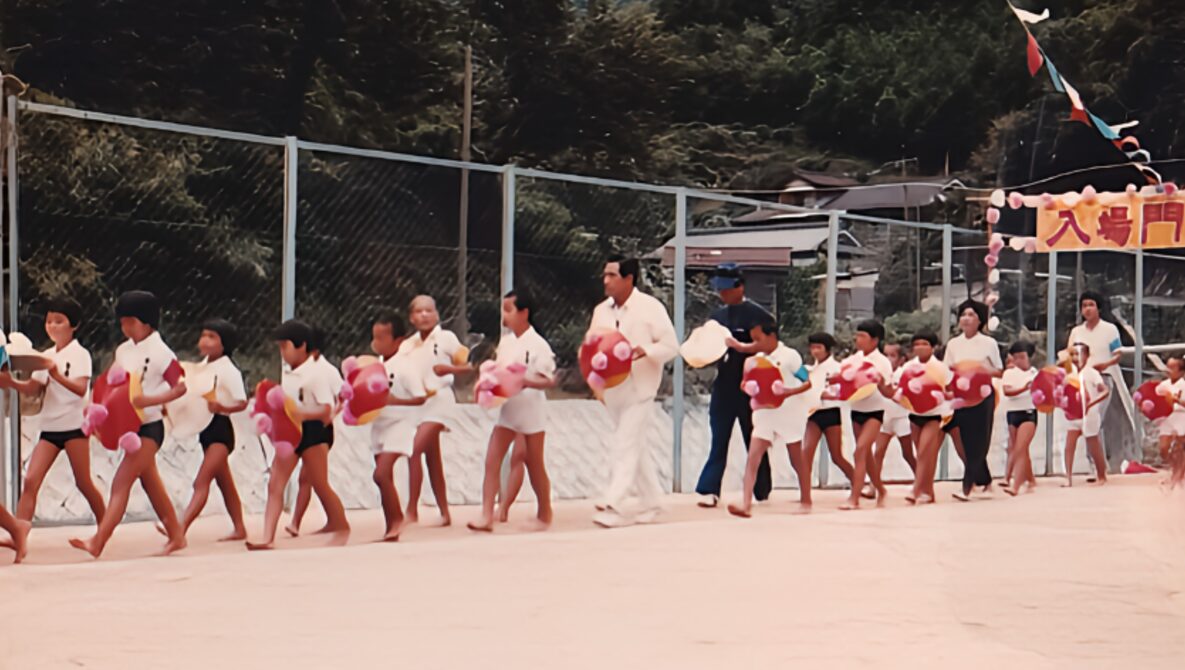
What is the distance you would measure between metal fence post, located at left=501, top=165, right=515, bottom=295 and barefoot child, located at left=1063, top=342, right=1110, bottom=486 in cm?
572

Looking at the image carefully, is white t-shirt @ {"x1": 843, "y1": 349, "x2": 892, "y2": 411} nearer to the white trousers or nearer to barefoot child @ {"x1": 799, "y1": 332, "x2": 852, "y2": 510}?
barefoot child @ {"x1": 799, "y1": 332, "x2": 852, "y2": 510}

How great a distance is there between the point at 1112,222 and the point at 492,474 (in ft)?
23.3

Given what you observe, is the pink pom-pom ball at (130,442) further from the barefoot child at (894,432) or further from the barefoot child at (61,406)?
the barefoot child at (894,432)

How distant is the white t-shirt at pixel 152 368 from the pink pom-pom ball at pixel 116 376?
0.06 meters

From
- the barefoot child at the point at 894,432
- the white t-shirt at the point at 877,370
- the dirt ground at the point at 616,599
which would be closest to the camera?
the dirt ground at the point at 616,599

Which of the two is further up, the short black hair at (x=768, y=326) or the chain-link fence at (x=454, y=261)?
the chain-link fence at (x=454, y=261)

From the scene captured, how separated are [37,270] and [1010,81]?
26.1m

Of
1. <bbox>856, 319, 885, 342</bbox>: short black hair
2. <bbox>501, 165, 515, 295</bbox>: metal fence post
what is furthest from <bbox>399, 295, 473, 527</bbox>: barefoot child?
<bbox>856, 319, 885, 342</bbox>: short black hair

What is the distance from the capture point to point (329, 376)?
31.5 feet

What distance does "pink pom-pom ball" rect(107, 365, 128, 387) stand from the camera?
8.92 meters

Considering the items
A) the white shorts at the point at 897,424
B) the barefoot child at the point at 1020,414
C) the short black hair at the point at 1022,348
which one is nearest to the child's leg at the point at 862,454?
the white shorts at the point at 897,424

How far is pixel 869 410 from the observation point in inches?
521

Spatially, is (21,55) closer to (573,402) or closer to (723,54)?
(573,402)

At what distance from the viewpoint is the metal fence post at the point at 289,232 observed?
36.1 feet
